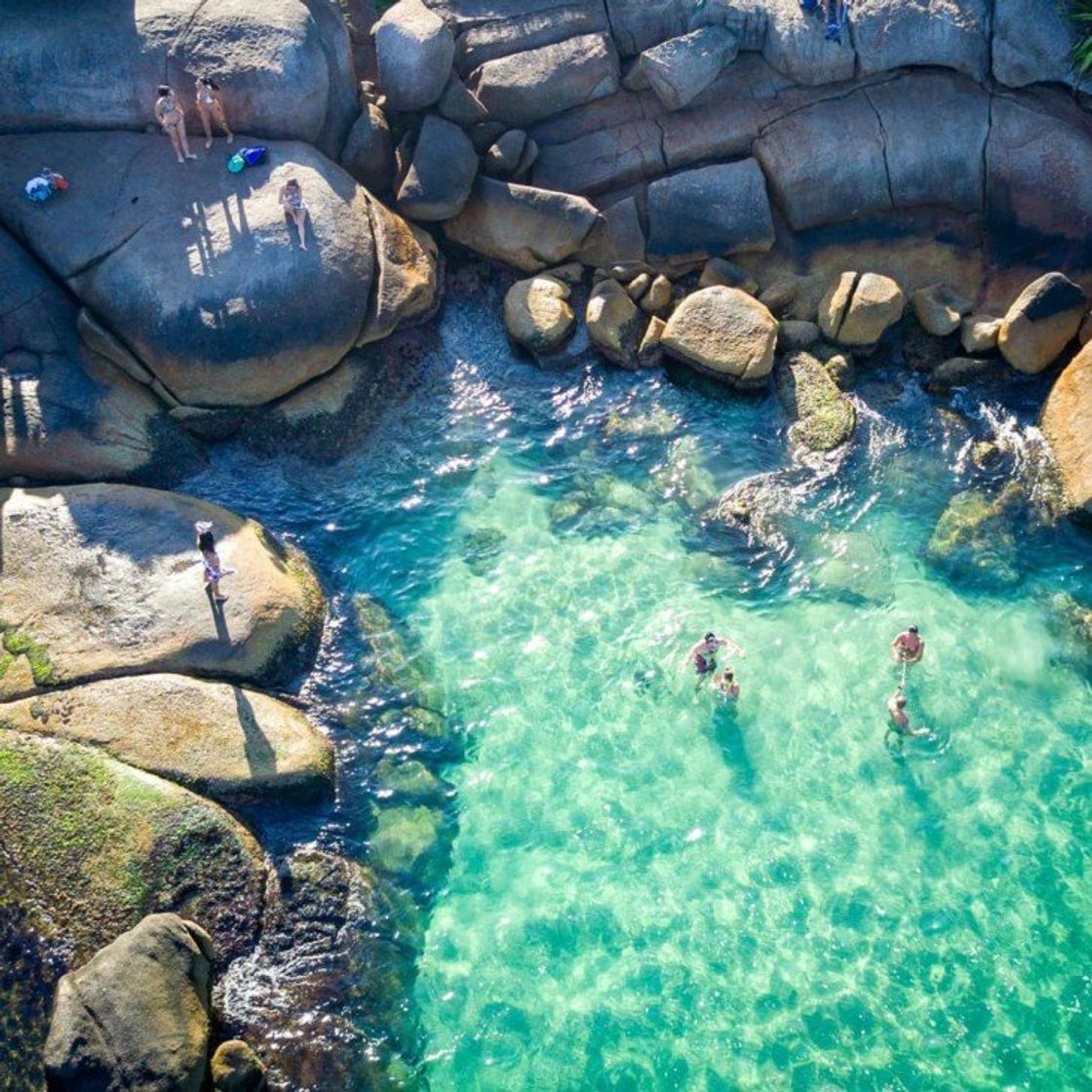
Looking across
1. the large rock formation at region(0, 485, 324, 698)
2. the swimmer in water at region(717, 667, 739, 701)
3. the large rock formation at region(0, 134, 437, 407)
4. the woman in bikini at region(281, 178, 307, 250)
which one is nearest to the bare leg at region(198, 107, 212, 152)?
the large rock formation at region(0, 134, 437, 407)

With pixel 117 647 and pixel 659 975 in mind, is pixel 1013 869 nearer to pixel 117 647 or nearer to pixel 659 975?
pixel 659 975

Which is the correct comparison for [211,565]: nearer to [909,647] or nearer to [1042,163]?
[909,647]

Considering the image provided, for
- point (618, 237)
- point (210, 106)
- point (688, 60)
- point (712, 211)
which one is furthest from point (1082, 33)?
point (210, 106)

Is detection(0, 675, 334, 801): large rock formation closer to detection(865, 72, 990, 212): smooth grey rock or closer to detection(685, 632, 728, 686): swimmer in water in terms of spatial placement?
detection(685, 632, 728, 686): swimmer in water

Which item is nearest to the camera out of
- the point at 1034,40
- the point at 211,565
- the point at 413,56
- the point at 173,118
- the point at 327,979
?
the point at 327,979

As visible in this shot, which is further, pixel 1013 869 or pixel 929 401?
pixel 929 401

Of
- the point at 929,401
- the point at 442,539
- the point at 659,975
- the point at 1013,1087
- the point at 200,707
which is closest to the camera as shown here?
the point at 1013,1087

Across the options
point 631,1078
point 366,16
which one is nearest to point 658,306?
point 366,16
